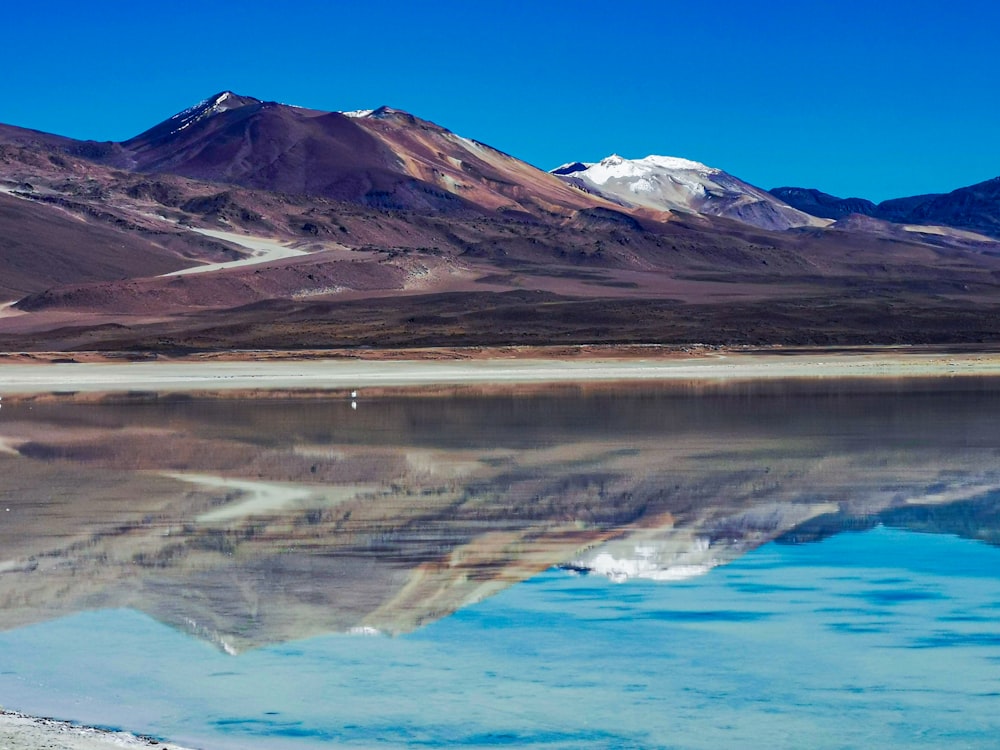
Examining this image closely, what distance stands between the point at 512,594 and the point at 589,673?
233cm

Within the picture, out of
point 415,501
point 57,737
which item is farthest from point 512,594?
point 415,501

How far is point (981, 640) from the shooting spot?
9203 millimetres

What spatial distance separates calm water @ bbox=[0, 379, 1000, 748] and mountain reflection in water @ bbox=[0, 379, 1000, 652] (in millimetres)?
64

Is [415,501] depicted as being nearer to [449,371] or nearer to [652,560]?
[652,560]

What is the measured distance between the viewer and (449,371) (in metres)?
51.2

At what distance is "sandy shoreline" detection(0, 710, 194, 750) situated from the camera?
6957 millimetres

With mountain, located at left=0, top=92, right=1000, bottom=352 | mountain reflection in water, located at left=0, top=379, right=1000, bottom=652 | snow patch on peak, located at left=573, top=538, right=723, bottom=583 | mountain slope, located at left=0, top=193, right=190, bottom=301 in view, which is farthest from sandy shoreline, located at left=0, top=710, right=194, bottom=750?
mountain slope, located at left=0, top=193, right=190, bottom=301

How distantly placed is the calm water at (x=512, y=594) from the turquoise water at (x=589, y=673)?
2 cm

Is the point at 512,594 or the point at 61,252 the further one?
the point at 61,252

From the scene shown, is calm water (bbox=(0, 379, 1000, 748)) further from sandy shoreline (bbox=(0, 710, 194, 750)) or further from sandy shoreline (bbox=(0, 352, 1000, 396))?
sandy shoreline (bbox=(0, 352, 1000, 396))

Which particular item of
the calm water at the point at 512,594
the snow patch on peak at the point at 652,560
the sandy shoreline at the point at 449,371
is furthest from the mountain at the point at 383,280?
the snow patch on peak at the point at 652,560

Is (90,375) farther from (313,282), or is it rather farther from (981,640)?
(313,282)

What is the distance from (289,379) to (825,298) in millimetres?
65598

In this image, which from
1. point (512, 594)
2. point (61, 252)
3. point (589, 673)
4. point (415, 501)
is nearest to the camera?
point (589, 673)
